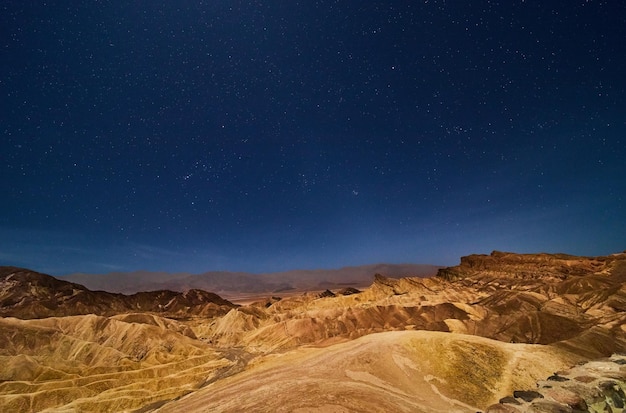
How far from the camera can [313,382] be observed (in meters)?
38.9

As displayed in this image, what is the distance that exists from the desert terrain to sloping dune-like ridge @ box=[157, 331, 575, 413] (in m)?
0.20

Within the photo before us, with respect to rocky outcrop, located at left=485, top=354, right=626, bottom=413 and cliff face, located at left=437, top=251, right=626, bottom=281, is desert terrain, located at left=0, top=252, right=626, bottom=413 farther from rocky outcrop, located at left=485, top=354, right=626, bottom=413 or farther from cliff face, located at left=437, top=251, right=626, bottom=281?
cliff face, located at left=437, top=251, right=626, bottom=281

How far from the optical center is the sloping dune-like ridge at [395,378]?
35.4 m

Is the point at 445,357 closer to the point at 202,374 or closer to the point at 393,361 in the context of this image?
the point at 393,361

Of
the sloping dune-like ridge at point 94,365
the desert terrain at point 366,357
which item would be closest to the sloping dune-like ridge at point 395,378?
the desert terrain at point 366,357

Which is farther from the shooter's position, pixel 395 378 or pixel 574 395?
pixel 395 378

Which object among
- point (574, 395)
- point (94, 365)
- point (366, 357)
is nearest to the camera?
point (574, 395)

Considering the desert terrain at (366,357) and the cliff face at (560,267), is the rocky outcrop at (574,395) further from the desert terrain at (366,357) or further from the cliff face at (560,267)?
the cliff face at (560,267)

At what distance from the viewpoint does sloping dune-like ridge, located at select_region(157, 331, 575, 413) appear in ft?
116

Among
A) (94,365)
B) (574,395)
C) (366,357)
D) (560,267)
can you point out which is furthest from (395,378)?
(560,267)

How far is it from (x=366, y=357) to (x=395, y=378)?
4.80 meters

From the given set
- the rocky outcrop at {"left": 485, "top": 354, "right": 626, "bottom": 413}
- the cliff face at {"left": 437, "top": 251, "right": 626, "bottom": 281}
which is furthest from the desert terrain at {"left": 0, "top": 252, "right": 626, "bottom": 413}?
the cliff face at {"left": 437, "top": 251, "right": 626, "bottom": 281}

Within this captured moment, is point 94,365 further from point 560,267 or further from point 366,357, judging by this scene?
point 560,267

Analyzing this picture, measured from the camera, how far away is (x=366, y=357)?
46.2 m
